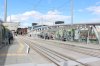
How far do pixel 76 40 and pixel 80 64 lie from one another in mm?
48924

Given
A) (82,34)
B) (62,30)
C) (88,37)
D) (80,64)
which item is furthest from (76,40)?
(80,64)

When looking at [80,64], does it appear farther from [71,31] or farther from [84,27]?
[71,31]

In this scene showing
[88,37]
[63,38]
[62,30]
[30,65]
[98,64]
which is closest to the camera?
[30,65]

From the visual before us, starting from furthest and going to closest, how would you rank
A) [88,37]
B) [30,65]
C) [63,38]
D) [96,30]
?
[63,38], [88,37], [96,30], [30,65]

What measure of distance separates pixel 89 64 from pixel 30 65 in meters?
3.80

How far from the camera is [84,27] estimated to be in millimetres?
61750

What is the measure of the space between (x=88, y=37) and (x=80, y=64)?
132 ft

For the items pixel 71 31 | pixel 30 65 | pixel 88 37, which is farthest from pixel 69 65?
pixel 71 31

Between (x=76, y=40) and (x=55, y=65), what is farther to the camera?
(x=76, y=40)

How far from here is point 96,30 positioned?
53.0m

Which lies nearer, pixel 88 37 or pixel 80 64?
pixel 80 64

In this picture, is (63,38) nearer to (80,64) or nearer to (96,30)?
(96,30)

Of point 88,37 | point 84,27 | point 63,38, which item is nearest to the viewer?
point 88,37

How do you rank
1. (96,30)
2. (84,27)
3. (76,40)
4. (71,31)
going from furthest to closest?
(71,31)
(76,40)
(84,27)
(96,30)
